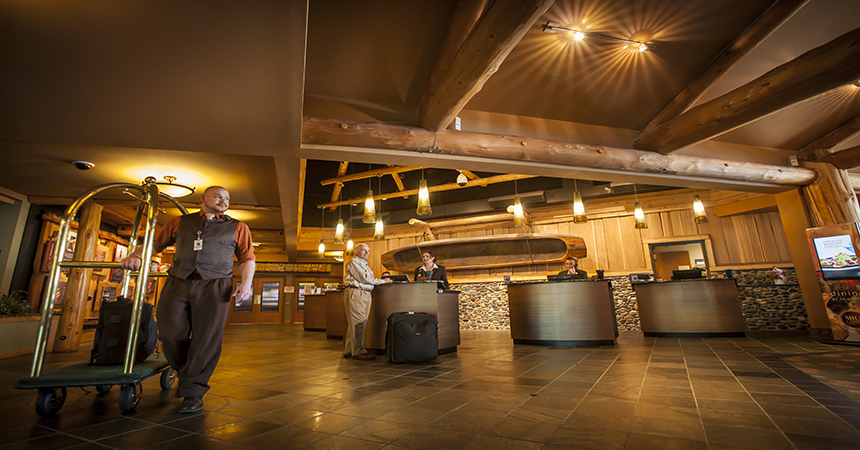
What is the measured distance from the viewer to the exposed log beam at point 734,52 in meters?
3.55

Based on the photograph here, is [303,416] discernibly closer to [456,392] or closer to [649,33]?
[456,392]

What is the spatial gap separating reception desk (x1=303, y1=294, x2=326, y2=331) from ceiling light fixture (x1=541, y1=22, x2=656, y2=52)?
8893 millimetres

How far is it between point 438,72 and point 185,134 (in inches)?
113

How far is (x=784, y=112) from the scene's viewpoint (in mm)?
5609

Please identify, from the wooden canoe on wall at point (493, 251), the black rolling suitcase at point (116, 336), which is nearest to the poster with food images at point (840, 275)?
the wooden canoe on wall at point (493, 251)

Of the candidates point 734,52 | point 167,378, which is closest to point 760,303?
point 734,52

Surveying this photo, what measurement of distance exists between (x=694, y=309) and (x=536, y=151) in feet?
13.4

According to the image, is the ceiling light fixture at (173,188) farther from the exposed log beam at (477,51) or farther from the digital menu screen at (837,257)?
the digital menu screen at (837,257)

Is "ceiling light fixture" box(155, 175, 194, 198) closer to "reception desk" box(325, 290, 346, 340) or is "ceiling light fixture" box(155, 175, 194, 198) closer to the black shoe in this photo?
"reception desk" box(325, 290, 346, 340)

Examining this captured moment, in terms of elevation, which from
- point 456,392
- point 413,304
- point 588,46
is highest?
point 588,46

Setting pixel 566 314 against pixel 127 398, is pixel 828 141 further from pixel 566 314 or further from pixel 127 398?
pixel 127 398

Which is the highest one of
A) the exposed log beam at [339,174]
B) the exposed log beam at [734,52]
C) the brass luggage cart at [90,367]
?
the exposed log beam at [339,174]

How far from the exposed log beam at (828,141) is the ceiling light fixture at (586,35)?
456cm

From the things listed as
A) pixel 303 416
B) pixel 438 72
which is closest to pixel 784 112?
pixel 438 72
